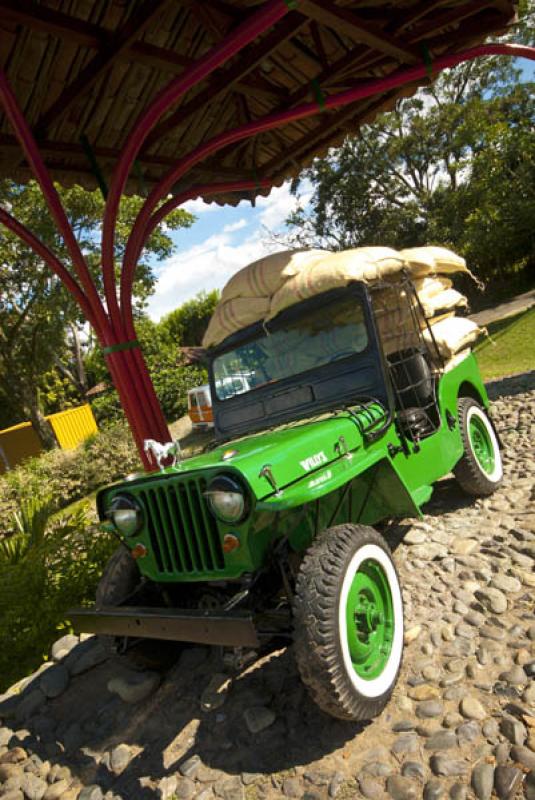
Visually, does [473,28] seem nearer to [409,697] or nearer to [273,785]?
[409,697]

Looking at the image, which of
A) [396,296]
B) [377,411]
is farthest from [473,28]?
[377,411]

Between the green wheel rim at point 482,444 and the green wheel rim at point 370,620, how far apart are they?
2.18 meters

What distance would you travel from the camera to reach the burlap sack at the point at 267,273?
386 centimetres

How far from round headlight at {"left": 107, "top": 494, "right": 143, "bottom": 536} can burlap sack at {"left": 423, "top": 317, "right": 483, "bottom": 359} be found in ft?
9.59

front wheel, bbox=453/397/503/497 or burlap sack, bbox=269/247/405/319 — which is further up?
burlap sack, bbox=269/247/405/319

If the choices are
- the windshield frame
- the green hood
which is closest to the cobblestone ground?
the green hood

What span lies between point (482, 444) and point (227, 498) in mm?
3216

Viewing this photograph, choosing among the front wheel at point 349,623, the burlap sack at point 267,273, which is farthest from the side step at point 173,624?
the burlap sack at point 267,273

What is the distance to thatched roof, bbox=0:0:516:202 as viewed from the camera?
3.71 m

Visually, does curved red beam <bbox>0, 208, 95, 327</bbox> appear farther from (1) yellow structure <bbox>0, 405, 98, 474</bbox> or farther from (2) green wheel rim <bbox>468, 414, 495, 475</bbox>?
(1) yellow structure <bbox>0, 405, 98, 474</bbox>

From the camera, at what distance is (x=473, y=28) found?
15.0 ft

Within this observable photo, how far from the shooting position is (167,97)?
4.00m

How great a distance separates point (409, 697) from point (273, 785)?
778 millimetres

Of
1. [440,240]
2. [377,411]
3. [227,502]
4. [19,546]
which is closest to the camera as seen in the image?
[227,502]
